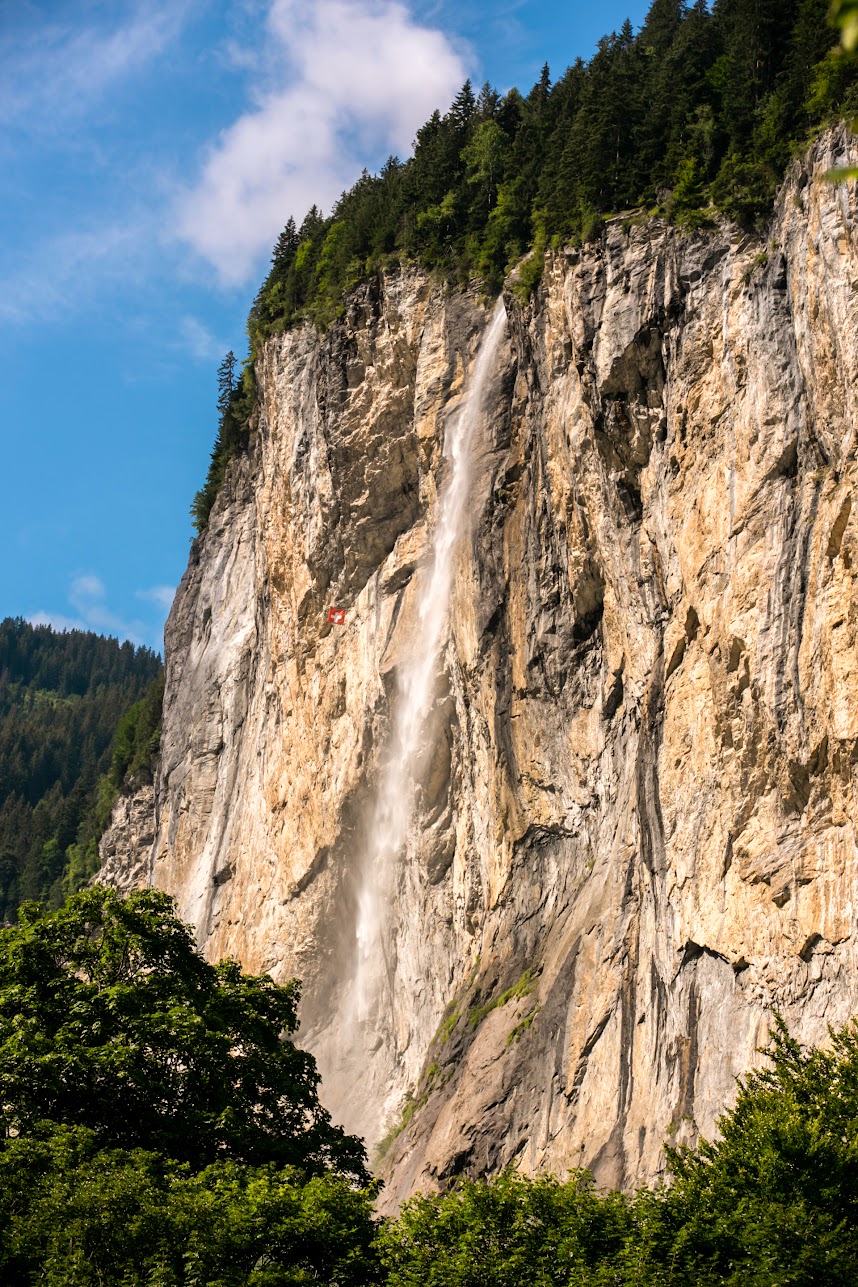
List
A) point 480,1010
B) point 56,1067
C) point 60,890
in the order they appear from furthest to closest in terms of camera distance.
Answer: point 60,890 < point 480,1010 < point 56,1067

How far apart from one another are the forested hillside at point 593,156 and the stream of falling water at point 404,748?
5.28m

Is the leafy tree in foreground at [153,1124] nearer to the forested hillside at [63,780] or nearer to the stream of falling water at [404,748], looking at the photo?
the stream of falling water at [404,748]

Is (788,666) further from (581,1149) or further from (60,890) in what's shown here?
(60,890)

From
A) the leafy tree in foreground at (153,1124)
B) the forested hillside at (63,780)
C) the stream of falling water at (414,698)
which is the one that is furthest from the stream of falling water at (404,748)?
the forested hillside at (63,780)

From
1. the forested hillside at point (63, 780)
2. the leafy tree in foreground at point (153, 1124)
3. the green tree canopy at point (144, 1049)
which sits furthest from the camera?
the forested hillside at point (63, 780)

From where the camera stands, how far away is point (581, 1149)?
3080cm

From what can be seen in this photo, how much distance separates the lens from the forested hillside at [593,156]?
113 feet

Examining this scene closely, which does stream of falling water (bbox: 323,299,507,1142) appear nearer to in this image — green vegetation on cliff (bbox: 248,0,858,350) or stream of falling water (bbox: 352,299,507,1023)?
stream of falling water (bbox: 352,299,507,1023)

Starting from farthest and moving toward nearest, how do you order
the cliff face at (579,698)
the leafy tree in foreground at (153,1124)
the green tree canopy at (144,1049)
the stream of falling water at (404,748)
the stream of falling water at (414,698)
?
the stream of falling water at (414,698)
the stream of falling water at (404,748)
the cliff face at (579,698)
the green tree canopy at (144,1049)
the leafy tree in foreground at (153,1124)

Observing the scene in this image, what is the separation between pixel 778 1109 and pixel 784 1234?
8.88 feet

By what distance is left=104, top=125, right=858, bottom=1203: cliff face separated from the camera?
28234 mm

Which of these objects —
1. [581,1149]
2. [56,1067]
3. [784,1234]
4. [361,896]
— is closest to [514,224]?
[361,896]

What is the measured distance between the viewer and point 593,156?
134ft

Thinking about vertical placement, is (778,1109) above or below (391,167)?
below
